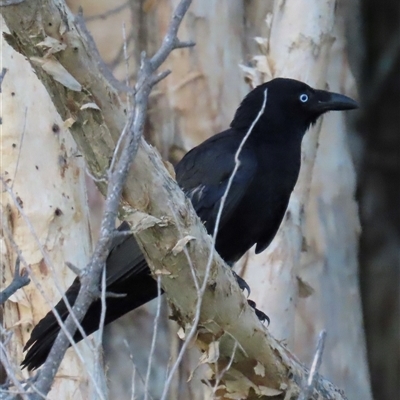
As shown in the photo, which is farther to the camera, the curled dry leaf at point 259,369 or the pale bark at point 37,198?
the pale bark at point 37,198

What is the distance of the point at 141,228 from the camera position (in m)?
2.10

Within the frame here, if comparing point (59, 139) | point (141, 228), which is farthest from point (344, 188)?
point (141, 228)

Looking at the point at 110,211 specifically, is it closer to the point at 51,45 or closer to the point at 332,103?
the point at 51,45

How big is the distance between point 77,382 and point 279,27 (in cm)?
187

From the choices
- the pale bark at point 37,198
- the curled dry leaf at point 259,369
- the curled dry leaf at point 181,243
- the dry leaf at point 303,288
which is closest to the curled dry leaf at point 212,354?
the curled dry leaf at point 259,369

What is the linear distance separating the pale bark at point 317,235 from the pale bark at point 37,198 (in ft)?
3.10

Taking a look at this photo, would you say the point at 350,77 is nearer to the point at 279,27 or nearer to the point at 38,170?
the point at 279,27

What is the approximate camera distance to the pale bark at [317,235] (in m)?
3.91

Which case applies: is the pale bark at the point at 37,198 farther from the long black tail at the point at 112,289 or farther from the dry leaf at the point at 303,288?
the dry leaf at the point at 303,288

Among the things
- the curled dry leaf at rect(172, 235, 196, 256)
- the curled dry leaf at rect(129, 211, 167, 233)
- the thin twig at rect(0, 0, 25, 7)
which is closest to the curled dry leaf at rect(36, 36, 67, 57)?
the thin twig at rect(0, 0, 25, 7)

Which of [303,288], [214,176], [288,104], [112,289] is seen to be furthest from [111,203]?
[303,288]

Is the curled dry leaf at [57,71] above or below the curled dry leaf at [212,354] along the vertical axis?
above

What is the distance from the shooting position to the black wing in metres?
3.07

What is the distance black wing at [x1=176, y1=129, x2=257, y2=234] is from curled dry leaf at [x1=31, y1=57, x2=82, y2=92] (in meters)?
1.18
